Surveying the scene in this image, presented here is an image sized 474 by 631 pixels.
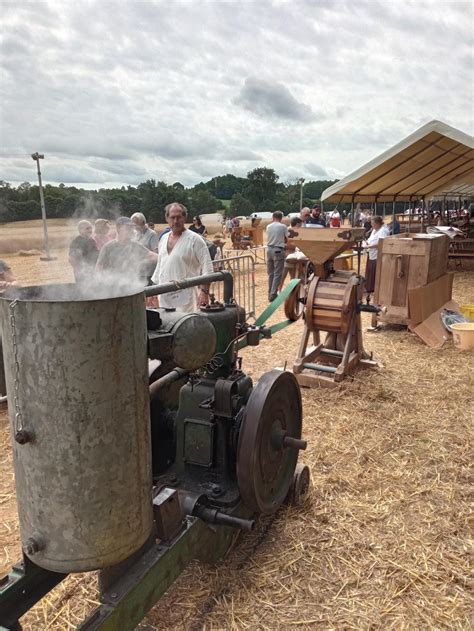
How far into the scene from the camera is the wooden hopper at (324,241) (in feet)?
14.5

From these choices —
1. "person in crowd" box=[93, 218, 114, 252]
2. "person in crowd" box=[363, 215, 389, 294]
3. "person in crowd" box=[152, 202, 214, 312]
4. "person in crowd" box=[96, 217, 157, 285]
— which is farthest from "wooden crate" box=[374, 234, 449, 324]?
"person in crowd" box=[96, 217, 157, 285]

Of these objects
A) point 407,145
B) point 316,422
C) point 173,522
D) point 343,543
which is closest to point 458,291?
point 407,145

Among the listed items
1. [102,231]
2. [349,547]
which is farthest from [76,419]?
[102,231]

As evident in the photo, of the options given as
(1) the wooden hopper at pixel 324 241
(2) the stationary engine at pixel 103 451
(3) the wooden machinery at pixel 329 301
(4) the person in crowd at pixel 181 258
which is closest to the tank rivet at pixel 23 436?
(2) the stationary engine at pixel 103 451

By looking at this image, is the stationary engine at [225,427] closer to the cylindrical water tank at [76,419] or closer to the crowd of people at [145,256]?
the crowd of people at [145,256]

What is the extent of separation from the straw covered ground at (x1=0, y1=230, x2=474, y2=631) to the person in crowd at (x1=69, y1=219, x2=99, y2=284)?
5 cm

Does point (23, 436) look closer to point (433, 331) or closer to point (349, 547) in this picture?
point (349, 547)

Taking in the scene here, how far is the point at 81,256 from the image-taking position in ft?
6.61

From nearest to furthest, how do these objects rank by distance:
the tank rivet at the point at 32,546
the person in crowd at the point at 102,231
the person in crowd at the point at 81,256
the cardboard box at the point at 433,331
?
the tank rivet at the point at 32,546
the person in crowd at the point at 81,256
the person in crowd at the point at 102,231
the cardboard box at the point at 433,331

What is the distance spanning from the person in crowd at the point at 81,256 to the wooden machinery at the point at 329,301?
8.60 feet

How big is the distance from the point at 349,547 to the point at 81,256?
6.44 feet

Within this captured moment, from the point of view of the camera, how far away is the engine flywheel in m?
2.12

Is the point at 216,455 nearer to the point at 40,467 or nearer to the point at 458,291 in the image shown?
the point at 40,467

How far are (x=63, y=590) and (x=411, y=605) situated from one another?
62.1 inches
